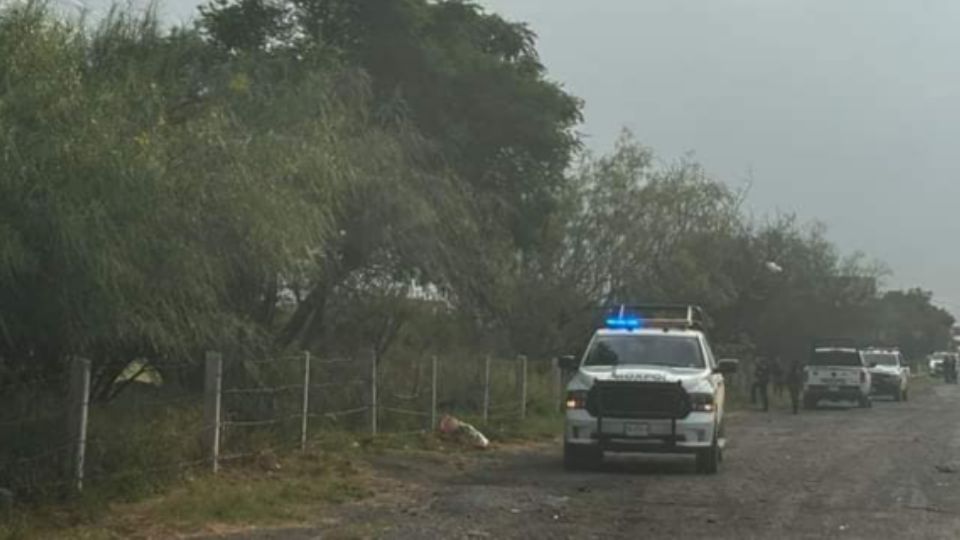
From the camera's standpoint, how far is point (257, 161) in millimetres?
14312

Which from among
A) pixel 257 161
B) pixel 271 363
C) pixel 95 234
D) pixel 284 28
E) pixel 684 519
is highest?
pixel 284 28

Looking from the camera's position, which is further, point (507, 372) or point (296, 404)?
point (507, 372)

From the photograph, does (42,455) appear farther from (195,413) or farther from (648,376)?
(648,376)

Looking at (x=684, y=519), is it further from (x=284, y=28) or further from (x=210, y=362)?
(x=284, y=28)

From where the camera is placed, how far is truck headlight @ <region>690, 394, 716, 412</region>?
18031 millimetres

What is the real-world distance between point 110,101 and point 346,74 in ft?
25.6

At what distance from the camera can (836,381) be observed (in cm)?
4347

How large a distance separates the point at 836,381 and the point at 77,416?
34.1m

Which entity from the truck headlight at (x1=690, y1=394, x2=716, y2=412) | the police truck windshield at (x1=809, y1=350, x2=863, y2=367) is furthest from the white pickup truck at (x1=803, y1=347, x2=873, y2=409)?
the truck headlight at (x1=690, y1=394, x2=716, y2=412)

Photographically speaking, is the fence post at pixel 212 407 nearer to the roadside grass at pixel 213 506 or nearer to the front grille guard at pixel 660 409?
the roadside grass at pixel 213 506

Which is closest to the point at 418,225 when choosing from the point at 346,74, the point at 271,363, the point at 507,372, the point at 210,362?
the point at 346,74

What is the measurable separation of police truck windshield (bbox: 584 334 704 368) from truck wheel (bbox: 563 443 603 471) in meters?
1.38

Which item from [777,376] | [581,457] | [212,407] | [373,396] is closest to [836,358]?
[777,376]

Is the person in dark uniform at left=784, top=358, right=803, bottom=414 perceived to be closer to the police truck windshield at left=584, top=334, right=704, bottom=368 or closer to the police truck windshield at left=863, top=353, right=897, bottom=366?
the police truck windshield at left=863, top=353, right=897, bottom=366
